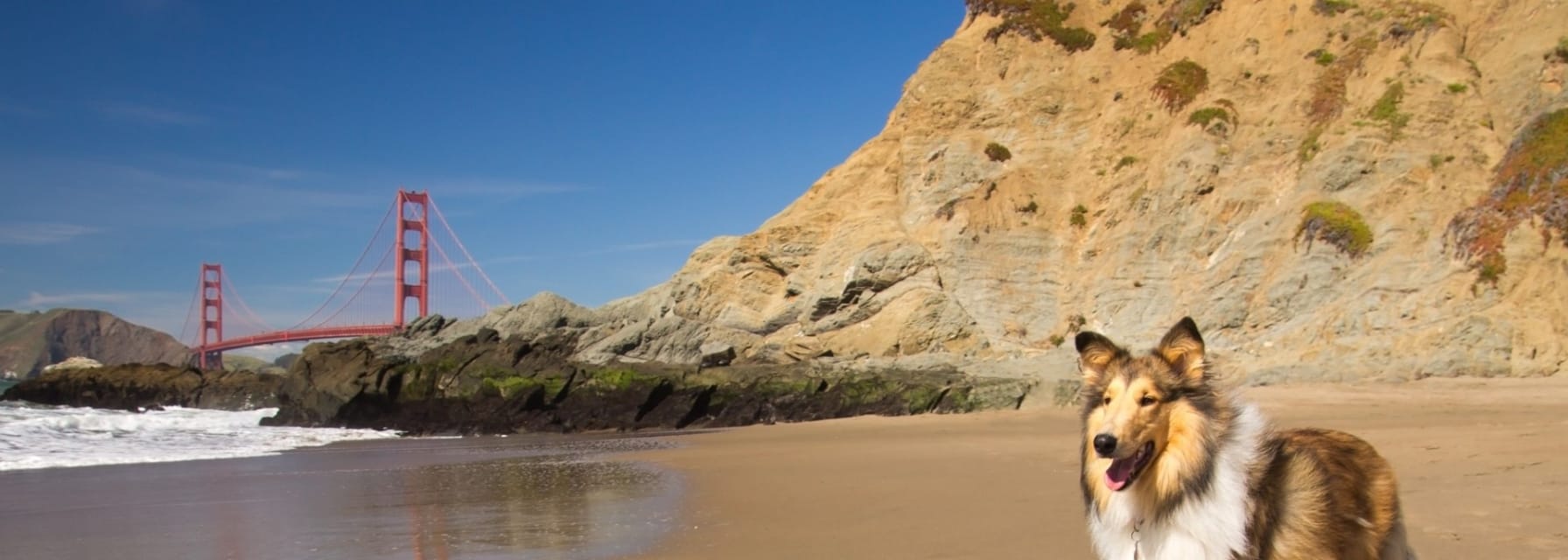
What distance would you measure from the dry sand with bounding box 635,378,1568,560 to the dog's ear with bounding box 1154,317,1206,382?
62cm

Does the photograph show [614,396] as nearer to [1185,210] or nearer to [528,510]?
[528,510]

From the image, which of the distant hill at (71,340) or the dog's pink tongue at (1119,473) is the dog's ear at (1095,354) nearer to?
the dog's pink tongue at (1119,473)

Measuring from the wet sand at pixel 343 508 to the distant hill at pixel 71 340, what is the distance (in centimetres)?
11208

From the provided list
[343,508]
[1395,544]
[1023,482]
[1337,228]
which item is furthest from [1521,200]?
[343,508]

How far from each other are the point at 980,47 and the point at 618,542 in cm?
3239

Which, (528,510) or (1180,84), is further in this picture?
(1180,84)

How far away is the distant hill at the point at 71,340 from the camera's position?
4456 inches

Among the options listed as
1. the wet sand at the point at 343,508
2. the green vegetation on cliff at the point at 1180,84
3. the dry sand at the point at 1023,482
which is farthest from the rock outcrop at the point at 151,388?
the green vegetation on cliff at the point at 1180,84

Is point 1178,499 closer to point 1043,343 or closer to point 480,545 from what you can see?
point 480,545

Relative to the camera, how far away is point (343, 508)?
8977 mm

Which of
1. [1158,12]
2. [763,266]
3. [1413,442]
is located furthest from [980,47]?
[1413,442]

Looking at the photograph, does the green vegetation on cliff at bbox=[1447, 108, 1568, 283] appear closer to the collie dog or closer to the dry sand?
the dry sand

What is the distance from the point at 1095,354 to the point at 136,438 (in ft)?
69.2

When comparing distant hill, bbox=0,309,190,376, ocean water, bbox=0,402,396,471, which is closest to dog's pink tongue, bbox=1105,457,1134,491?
ocean water, bbox=0,402,396,471
